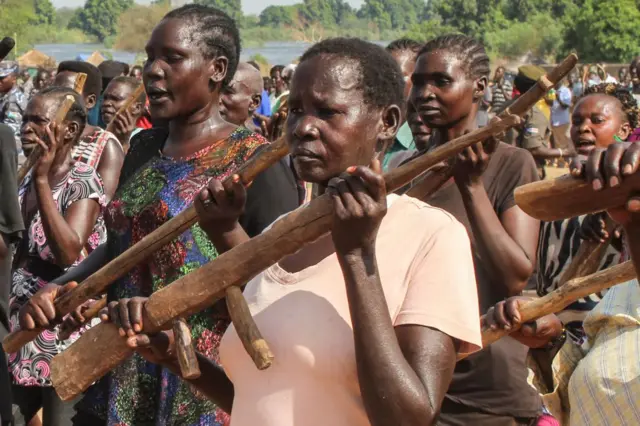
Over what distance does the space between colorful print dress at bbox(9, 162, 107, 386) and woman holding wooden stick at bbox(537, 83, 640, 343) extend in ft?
6.57

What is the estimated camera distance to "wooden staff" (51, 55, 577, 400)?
2.30 metres

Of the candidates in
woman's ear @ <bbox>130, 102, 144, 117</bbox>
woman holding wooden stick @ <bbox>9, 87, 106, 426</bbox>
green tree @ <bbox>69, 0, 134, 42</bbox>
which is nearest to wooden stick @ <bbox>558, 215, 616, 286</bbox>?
woman holding wooden stick @ <bbox>9, 87, 106, 426</bbox>

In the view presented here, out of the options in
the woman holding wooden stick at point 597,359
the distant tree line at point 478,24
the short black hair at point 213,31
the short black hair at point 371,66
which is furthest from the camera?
the distant tree line at point 478,24

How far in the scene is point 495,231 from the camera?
3547mm

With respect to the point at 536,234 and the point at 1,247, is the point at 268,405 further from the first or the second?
the point at 1,247

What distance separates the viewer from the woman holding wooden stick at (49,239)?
190 inches

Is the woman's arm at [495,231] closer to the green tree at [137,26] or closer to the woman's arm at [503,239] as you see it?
the woman's arm at [503,239]

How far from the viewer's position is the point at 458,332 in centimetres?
228

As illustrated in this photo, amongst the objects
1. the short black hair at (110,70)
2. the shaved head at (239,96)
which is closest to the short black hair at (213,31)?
the shaved head at (239,96)

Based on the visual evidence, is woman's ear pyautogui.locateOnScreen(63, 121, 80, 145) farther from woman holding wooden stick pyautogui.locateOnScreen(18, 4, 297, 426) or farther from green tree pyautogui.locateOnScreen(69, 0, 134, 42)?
green tree pyautogui.locateOnScreen(69, 0, 134, 42)

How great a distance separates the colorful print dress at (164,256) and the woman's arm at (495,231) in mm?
653

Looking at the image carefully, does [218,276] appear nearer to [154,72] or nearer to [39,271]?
[154,72]

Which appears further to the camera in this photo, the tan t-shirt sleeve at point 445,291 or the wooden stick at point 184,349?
the wooden stick at point 184,349

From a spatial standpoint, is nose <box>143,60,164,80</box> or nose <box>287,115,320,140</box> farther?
nose <box>143,60,164,80</box>
